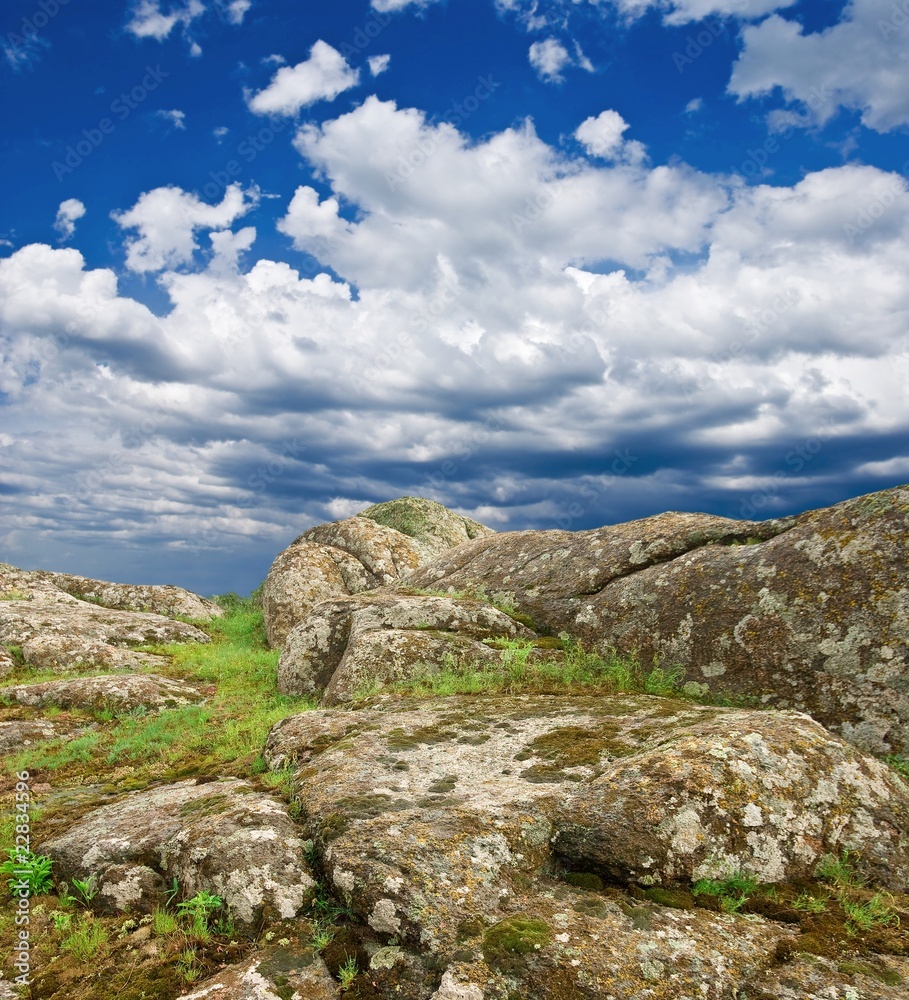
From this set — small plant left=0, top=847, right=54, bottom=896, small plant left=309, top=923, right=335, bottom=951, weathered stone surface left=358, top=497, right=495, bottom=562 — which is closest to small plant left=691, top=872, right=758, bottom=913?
small plant left=309, top=923, right=335, bottom=951

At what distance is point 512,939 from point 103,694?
17.0 m

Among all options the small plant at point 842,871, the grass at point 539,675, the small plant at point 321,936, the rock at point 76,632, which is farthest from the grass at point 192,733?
the small plant at point 842,871

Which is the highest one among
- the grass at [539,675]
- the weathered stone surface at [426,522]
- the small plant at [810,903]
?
the weathered stone surface at [426,522]

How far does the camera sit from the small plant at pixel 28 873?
7531mm

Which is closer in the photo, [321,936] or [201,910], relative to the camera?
[321,936]

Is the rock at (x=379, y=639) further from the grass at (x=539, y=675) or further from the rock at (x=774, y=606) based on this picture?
the rock at (x=774, y=606)

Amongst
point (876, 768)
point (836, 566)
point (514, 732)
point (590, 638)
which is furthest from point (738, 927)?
point (590, 638)

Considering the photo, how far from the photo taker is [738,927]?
18.1 ft

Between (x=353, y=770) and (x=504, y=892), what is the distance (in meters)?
3.05

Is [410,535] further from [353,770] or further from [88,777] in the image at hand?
[353,770]

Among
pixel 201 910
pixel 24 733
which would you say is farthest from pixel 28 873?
pixel 24 733

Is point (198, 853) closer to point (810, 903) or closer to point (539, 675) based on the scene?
point (810, 903)

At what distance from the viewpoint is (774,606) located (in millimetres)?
12102

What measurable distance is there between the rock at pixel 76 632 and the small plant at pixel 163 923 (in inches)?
720
